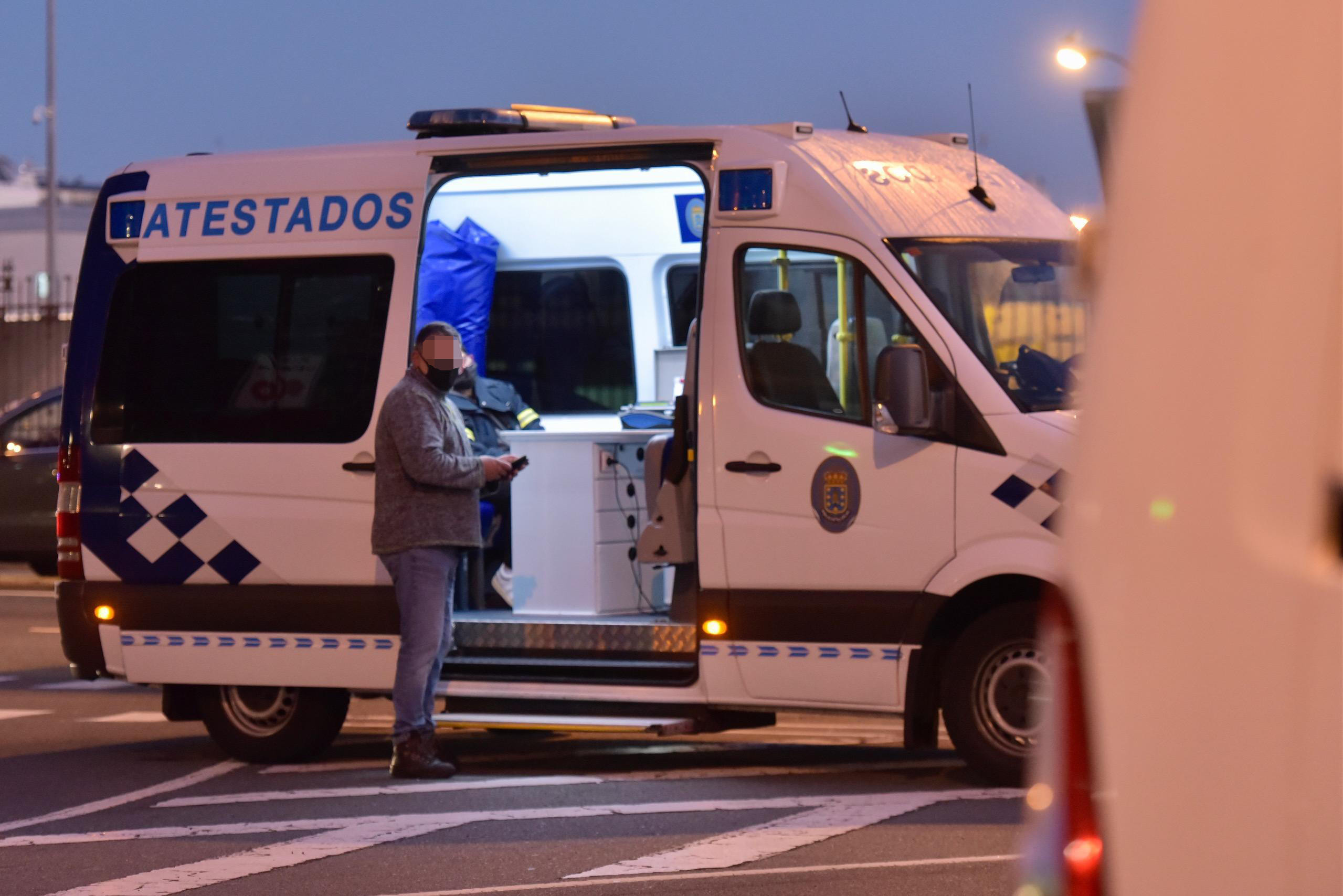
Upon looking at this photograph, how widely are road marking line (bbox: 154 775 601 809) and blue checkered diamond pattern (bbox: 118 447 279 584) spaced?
39.0 inches

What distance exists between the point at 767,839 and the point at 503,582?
3068 mm

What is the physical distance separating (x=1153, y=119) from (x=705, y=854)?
4.77 m

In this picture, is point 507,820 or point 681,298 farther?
point 681,298

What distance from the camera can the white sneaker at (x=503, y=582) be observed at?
932cm

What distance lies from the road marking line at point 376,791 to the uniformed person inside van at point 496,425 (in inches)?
52.8

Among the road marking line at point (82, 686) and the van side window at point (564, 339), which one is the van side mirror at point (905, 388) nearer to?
the van side window at point (564, 339)

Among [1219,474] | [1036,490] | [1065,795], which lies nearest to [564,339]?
[1036,490]

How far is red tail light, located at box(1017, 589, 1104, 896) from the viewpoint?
6.61ft

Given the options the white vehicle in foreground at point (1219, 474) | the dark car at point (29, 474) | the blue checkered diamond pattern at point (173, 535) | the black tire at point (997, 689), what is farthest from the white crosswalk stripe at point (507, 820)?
the dark car at point (29, 474)

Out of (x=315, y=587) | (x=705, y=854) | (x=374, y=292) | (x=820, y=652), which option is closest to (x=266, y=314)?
(x=374, y=292)

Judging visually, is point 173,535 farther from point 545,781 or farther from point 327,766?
point 545,781

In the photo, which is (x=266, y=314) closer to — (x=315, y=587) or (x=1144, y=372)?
(x=315, y=587)

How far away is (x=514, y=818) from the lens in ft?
23.3

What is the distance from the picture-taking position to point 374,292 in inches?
329
